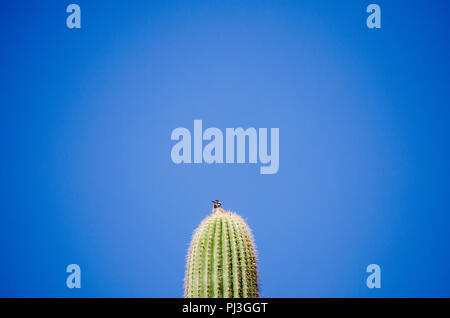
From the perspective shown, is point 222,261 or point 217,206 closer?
point 222,261

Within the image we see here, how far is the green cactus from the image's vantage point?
148 inches

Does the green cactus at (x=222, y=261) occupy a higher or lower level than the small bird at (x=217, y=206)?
lower

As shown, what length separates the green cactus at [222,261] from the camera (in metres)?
3.75

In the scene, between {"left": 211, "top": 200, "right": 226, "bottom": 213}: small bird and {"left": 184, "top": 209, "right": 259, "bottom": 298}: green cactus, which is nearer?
{"left": 184, "top": 209, "right": 259, "bottom": 298}: green cactus

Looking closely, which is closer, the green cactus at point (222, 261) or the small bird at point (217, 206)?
the green cactus at point (222, 261)

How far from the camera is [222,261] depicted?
151 inches

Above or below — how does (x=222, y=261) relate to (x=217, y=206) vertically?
below

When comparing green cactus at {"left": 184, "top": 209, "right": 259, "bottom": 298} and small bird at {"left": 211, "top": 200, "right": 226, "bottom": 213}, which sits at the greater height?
small bird at {"left": 211, "top": 200, "right": 226, "bottom": 213}
